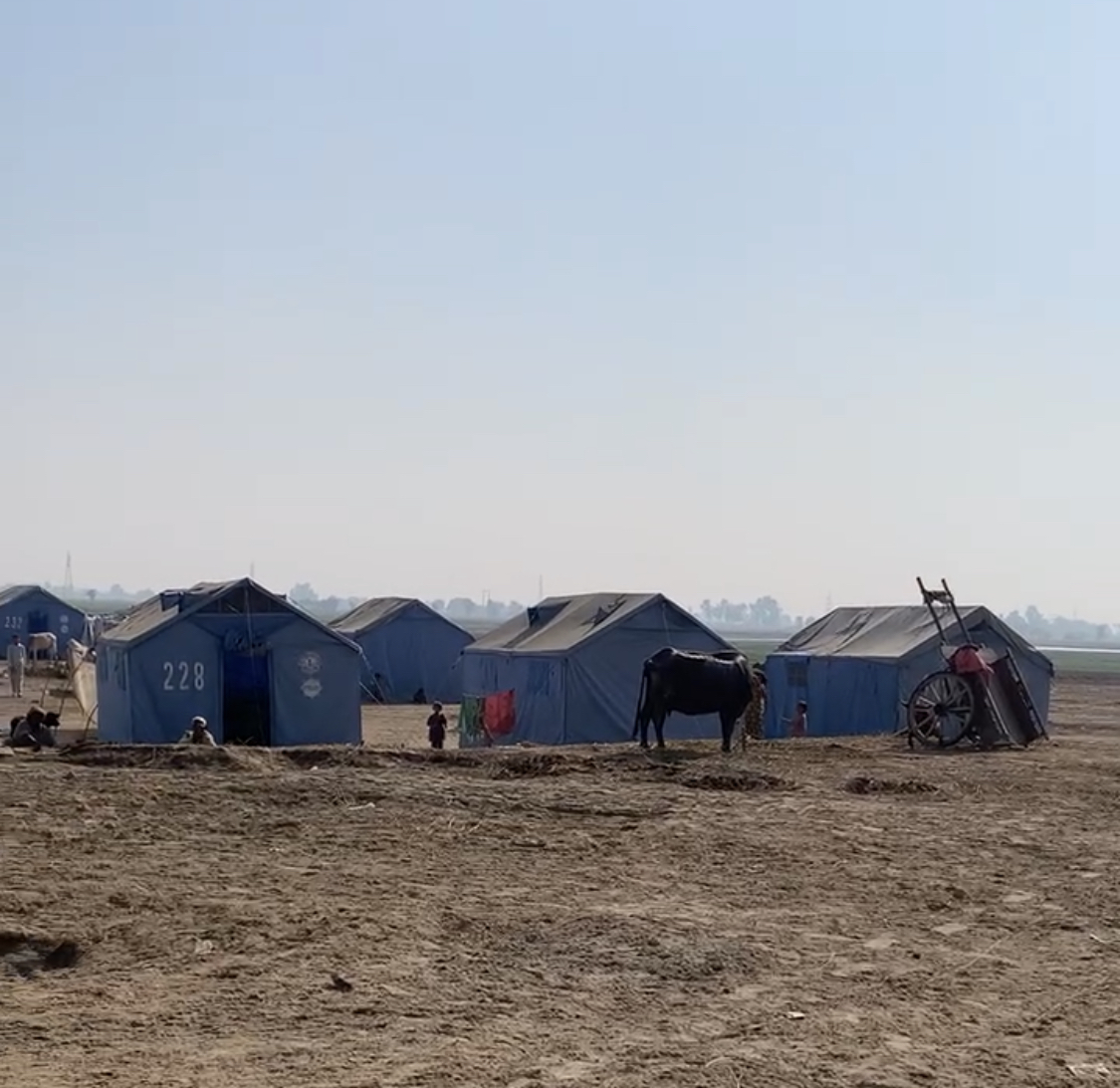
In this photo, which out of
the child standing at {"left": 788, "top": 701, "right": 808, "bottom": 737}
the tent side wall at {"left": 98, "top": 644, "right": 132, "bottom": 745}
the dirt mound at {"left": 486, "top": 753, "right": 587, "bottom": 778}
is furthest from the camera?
the child standing at {"left": 788, "top": 701, "right": 808, "bottom": 737}

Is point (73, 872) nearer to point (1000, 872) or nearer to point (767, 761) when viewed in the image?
point (1000, 872)

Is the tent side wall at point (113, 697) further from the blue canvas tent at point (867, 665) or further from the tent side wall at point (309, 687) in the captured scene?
the blue canvas tent at point (867, 665)

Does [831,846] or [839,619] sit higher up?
[839,619]

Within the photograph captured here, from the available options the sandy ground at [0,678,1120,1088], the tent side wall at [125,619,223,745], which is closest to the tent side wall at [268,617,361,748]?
the tent side wall at [125,619,223,745]

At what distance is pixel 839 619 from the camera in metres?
32.9

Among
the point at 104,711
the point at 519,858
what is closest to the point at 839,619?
the point at 104,711

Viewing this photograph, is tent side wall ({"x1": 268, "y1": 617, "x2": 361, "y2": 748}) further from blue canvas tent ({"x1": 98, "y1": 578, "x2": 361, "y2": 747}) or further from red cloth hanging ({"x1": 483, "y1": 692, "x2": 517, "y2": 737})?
red cloth hanging ({"x1": 483, "y1": 692, "x2": 517, "y2": 737})

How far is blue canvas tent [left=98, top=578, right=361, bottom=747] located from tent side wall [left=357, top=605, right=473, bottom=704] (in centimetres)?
1940

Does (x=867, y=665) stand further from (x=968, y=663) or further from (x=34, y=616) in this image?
(x=34, y=616)

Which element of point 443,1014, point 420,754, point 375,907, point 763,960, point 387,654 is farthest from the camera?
point 387,654

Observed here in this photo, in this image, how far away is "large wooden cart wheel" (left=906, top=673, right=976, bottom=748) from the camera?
22.5 meters

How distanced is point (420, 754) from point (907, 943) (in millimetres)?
10057

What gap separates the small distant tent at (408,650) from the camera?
48062 millimetres

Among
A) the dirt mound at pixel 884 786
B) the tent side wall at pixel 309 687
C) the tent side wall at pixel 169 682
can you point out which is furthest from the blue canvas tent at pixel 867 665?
the dirt mound at pixel 884 786
